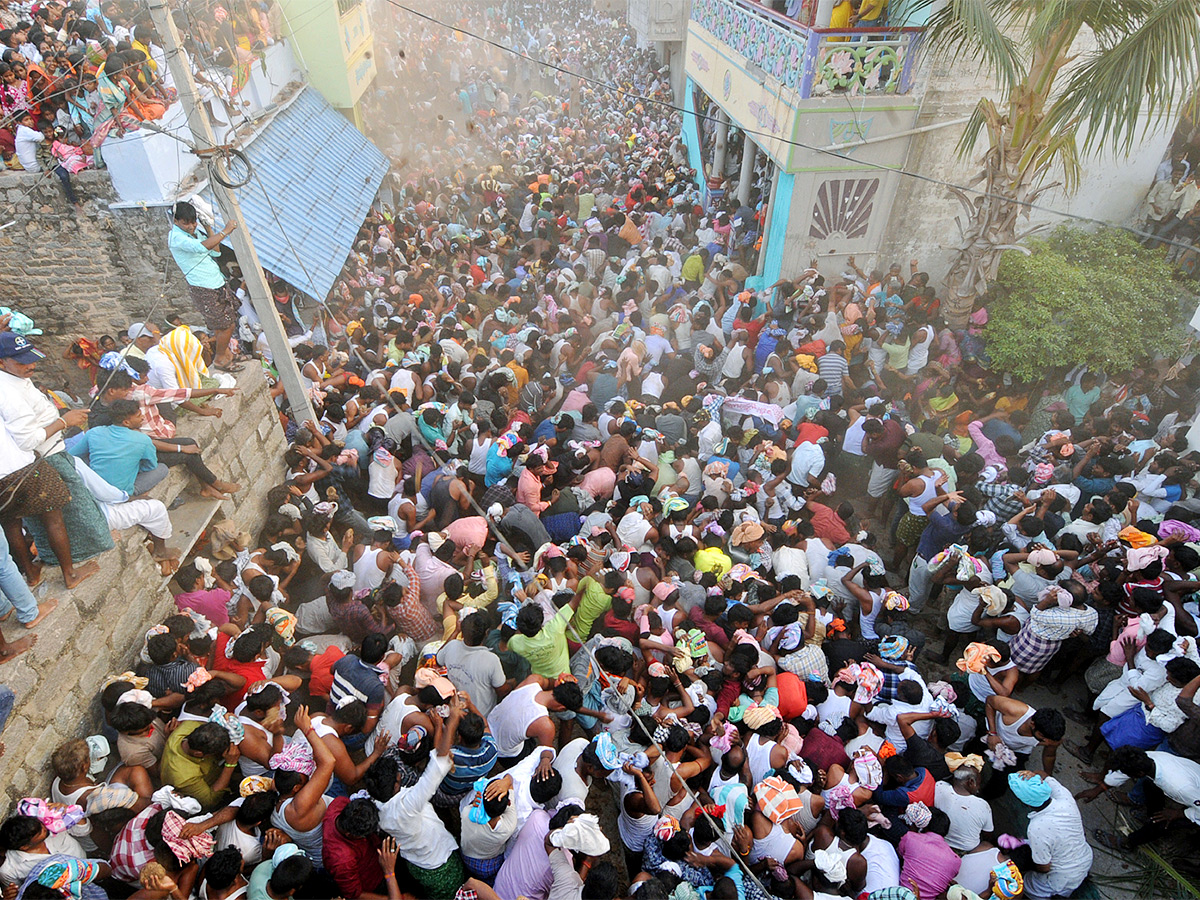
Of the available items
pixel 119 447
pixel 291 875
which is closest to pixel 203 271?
pixel 119 447

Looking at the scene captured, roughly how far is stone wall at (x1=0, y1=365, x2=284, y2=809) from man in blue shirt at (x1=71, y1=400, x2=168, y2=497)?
366 millimetres

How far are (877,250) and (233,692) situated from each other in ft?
32.1

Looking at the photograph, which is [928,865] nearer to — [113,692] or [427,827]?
[427,827]

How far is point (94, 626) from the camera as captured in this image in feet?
13.3

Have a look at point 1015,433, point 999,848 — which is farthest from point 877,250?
point 999,848

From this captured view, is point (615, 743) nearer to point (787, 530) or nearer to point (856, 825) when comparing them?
point (856, 825)

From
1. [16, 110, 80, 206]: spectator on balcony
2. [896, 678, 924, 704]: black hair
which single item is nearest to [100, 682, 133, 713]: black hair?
[896, 678, 924, 704]: black hair

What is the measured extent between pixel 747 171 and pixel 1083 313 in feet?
23.2

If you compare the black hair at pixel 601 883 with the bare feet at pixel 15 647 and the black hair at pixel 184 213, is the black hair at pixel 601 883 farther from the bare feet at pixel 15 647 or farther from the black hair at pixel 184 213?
the black hair at pixel 184 213

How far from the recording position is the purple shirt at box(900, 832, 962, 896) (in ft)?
11.8

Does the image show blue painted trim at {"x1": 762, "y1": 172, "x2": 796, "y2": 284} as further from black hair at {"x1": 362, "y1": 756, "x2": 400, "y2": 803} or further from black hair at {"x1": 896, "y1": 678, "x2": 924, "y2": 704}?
black hair at {"x1": 362, "y1": 756, "x2": 400, "y2": 803}

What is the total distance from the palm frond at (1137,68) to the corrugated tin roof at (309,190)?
28.7ft

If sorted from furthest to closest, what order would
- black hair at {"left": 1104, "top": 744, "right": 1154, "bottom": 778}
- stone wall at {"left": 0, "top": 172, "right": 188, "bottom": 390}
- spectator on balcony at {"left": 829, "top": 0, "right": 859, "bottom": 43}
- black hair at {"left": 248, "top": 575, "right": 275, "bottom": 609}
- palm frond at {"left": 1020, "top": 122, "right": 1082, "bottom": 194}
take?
1. spectator on balcony at {"left": 829, "top": 0, "right": 859, "bottom": 43}
2. stone wall at {"left": 0, "top": 172, "right": 188, "bottom": 390}
3. palm frond at {"left": 1020, "top": 122, "right": 1082, "bottom": 194}
4. black hair at {"left": 248, "top": 575, "right": 275, "bottom": 609}
5. black hair at {"left": 1104, "top": 744, "right": 1154, "bottom": 778}

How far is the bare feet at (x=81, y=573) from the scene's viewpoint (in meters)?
3.93
